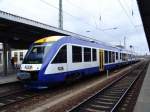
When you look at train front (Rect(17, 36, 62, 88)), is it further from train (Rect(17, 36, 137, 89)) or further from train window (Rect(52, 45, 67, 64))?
train window (Rect(52, 45, 67, 64))

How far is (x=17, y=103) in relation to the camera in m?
10.2

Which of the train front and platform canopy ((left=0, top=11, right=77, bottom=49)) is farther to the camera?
platform canopy ((left=0, top=11, right=77, bottom=49))

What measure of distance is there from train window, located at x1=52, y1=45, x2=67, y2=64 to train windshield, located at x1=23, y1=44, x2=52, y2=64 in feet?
2.05

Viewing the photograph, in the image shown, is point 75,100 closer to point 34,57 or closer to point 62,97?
point 62,97

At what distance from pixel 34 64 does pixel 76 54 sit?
12.0 feet

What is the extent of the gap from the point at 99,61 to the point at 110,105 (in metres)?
10.6

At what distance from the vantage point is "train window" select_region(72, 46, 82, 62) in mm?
14795

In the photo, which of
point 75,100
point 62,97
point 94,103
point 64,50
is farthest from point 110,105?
point 64,50

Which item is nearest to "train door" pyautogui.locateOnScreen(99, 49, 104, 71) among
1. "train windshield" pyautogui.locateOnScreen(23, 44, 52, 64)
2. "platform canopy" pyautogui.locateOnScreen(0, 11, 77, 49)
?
"platform canopy" pyautogui.locateOnScreen(0, 11, 77, 49)

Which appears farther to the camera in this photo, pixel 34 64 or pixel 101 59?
pixel 101 59

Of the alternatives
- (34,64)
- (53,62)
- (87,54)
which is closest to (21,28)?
(87,54)

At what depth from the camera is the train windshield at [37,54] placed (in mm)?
12448

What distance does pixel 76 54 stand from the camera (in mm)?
15195

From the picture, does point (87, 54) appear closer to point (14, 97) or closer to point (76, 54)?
point (76, 54)
